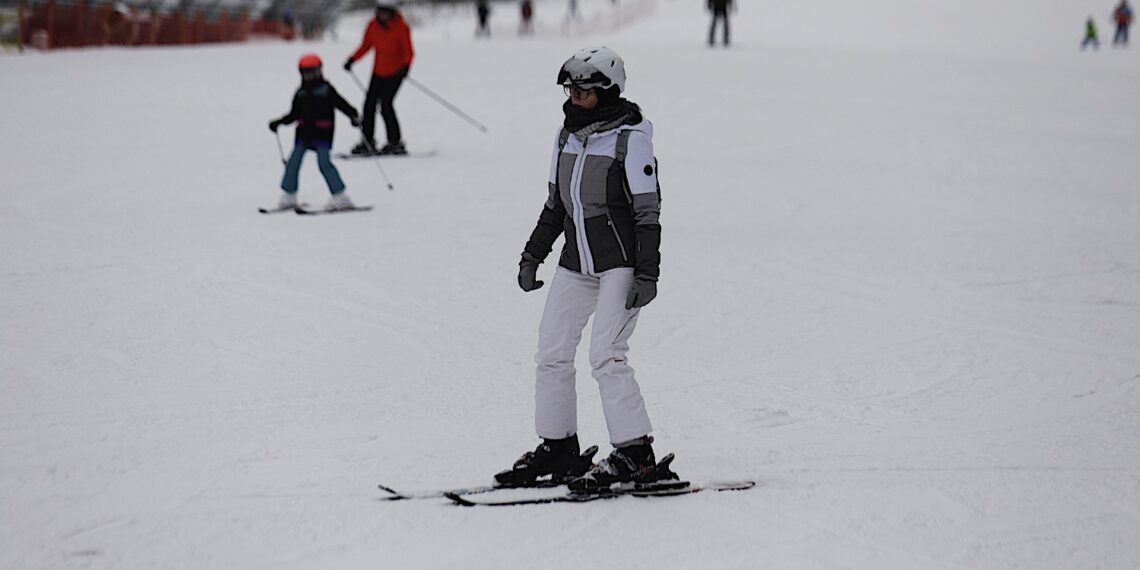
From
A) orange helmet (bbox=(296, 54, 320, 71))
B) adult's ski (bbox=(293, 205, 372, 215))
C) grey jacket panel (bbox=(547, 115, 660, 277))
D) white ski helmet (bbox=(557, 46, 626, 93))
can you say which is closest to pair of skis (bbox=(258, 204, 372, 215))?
adult's ski (bbox=(293, 205, 372, 215))

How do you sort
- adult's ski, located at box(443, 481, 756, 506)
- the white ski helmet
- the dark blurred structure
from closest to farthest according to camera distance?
the white ski helmet → adult's ski, located at box(443, 481, 756, 506) → the dark blurred structure

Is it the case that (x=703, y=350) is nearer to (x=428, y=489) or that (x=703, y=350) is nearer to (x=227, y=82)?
(x=428, y=489)

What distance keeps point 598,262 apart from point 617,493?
883 mm

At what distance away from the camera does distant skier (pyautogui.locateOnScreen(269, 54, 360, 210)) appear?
9812 millimetres

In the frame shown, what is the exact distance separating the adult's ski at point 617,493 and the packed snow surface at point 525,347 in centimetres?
5

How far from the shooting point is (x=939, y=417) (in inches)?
227

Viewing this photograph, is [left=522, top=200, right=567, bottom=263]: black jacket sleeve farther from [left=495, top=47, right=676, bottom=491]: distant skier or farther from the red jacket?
the red jacket

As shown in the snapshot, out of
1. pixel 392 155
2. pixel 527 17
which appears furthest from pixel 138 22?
pixel 392 155

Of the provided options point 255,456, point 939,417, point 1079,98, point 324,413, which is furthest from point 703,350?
point 1079,98

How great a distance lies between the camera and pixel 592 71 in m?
4.30

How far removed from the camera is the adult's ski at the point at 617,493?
4.40 m

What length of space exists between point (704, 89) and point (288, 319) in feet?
43.2

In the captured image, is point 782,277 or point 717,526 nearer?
point 717,526

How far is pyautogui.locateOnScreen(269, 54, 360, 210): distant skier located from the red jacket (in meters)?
3.00
